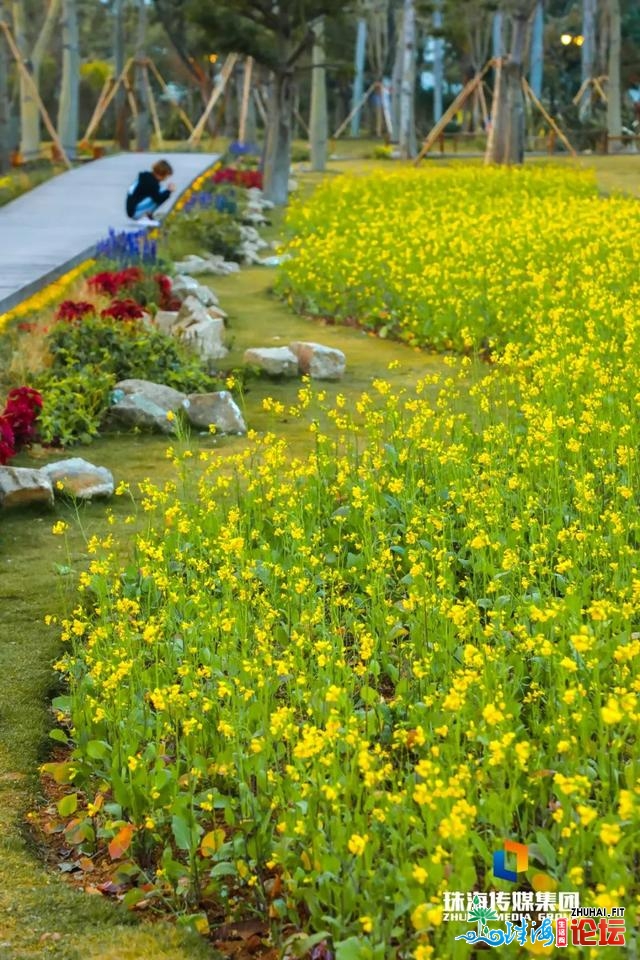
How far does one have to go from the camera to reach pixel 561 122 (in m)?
40.3

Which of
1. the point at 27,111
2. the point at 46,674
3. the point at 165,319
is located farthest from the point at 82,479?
the point at 27,111

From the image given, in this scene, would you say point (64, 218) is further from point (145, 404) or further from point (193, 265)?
point (145, 404)

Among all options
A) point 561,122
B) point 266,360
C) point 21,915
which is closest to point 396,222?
point 266,360

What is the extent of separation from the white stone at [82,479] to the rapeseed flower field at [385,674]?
0.44 m

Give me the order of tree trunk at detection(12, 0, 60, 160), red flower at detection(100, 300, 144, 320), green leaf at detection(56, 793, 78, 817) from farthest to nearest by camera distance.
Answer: tree trunk at detection(12, 0, 60, 160) < red flower at detection(100, 300, 144, 320) < green leaf at detection(56, 793, 78, 817)

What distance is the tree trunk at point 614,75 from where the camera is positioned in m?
36.1

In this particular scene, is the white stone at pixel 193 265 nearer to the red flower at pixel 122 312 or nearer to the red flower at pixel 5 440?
the red flower at pixel 122 312

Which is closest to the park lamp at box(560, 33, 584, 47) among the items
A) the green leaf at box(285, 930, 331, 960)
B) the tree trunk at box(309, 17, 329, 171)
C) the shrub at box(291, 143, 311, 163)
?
the shrub at box(291, 143, 311, 163)

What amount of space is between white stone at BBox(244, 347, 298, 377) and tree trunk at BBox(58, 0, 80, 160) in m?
19.3

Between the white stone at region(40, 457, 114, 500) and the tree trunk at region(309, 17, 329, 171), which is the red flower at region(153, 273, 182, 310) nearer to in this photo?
the white stone at region(40, 457, 114, 500)

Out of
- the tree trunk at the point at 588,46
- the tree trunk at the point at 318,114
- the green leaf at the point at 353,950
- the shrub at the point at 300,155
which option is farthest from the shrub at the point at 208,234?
the tree trunk at the point at 588,46

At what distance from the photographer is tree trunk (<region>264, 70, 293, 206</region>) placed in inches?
897

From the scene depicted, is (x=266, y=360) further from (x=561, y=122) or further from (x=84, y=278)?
(x=561, y=122)

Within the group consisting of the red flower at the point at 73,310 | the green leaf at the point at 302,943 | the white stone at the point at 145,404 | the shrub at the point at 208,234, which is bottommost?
the green leaf at the point at 302,943
